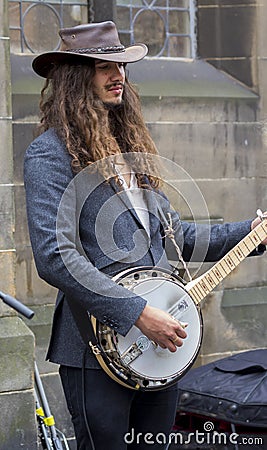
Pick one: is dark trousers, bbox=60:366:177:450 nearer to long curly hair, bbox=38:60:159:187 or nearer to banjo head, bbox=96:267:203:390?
banjo head, bbox=96:267:203:390

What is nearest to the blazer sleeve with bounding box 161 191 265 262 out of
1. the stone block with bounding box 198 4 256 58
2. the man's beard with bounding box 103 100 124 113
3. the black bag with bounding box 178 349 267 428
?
the man's beard with bounding box 103 100 124 113

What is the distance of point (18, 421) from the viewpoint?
4367 mm

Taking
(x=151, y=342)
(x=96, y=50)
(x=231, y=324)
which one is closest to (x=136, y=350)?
(x=151, y=342)

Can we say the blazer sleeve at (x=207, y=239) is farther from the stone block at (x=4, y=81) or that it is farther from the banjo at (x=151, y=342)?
the stone block at (x=4, y=81)

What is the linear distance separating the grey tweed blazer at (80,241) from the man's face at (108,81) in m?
0.22

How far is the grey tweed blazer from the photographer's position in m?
3.00

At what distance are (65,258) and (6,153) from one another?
5.34 feet

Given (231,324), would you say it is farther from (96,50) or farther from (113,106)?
(96,50)

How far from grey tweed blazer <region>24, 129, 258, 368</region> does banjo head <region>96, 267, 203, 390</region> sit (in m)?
0.05

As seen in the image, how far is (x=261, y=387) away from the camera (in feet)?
14.7

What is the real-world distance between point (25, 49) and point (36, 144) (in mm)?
2476

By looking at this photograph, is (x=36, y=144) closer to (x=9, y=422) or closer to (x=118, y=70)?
(x=118, y=70)

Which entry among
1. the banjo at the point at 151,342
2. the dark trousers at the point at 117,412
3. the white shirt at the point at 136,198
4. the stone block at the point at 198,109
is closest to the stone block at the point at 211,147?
the stone block at the point at 198,109

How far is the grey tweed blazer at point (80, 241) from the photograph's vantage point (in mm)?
2998
